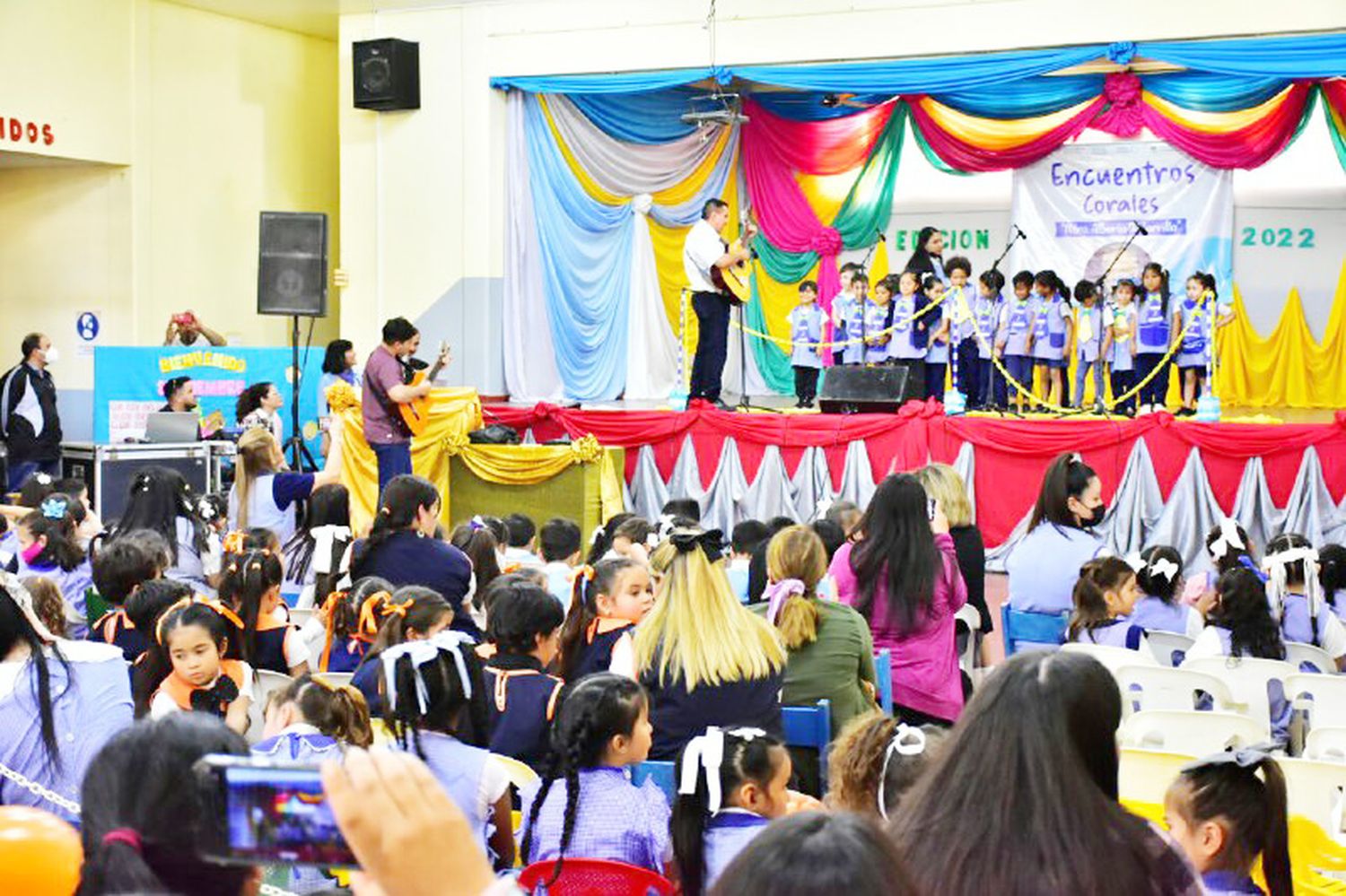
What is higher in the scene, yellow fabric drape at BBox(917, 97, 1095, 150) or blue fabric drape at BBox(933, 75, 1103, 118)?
blue fabric drape at BBox(933, 75, 1103, 118)

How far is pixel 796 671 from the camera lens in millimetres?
5207

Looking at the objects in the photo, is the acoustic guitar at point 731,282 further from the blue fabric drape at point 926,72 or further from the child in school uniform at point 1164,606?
the child in school uniform at point 1164,606

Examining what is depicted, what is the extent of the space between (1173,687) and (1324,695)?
47 centimetres

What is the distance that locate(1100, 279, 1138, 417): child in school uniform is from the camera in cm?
1345

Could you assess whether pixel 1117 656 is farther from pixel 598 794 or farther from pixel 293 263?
pixel 293 263

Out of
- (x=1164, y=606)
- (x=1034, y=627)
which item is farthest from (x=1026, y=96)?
(x=1164, y=606)

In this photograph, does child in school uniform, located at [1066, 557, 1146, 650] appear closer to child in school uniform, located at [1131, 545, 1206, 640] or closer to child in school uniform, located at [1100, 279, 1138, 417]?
child in school uniform, located at [1131, 545, 1206, 640]

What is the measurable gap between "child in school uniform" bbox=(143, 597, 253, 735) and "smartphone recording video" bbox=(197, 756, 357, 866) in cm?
345

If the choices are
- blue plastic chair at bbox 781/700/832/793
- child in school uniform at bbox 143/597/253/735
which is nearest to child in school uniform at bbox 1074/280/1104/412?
blue plastic chair at bbox 781/700/832/793

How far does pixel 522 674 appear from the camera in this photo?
461 centimetres

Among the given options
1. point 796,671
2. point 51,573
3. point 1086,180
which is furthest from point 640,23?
point 796,671

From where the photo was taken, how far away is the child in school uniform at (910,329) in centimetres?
1364

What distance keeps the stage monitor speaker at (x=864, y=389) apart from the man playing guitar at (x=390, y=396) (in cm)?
306

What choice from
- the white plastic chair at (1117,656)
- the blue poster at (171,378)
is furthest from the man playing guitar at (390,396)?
the white plastic chair at (1117,656)
